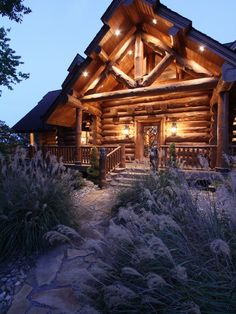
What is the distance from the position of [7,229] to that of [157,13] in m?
8.72

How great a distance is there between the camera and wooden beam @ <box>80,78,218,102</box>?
8852 mm

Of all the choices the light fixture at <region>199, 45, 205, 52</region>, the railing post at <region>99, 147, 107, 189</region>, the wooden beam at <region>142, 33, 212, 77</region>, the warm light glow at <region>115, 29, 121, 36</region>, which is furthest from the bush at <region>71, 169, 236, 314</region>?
the warm light glow at <region>115, 29, 121, 36</region>

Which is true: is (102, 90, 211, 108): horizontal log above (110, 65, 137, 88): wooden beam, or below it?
below

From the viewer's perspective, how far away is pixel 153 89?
32.1 ft

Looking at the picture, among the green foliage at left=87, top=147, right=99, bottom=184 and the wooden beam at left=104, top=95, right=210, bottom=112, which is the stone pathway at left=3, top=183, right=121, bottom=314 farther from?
the wooden beam at left=104, top=95, right=210, bottom=112

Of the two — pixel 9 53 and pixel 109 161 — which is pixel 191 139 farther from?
pixel 9 53

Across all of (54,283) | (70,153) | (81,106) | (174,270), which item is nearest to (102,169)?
(70,153)

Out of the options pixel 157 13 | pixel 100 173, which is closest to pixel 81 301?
pixel 100 173

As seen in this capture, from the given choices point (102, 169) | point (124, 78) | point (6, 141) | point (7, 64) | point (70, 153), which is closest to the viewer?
point (6, 141)

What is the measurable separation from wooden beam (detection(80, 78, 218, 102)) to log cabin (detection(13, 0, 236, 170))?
1.4 inches

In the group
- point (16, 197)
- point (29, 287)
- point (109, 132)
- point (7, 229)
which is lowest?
point (29, 287)

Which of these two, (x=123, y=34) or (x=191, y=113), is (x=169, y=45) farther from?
(x=191, y=113)

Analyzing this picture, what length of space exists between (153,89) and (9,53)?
19.3 feet

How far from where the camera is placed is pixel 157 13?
8.76 m
